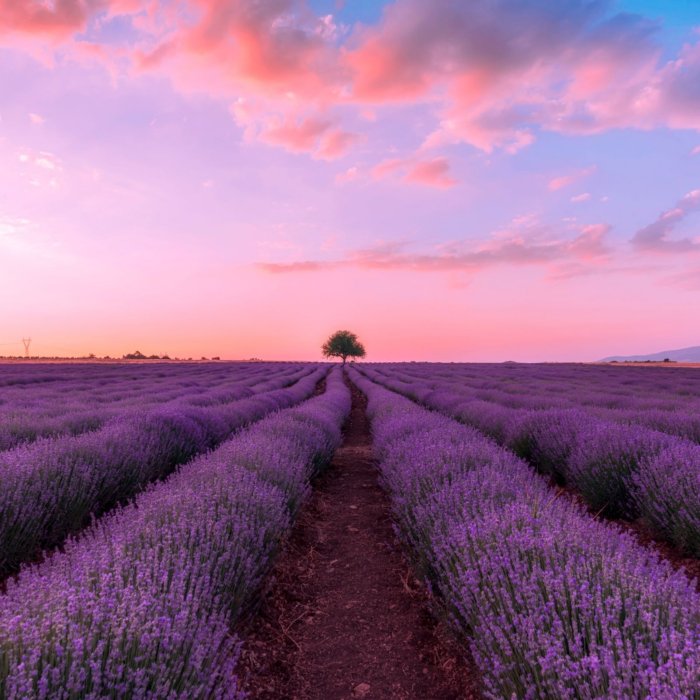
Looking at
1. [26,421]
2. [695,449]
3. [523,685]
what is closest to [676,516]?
[695,449]

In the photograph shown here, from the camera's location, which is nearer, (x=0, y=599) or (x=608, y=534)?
(x=0, y=599)

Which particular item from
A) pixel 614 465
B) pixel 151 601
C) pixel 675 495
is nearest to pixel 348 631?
pixel 151 601

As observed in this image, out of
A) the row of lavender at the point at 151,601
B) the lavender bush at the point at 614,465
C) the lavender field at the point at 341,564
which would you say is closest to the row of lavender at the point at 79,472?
the lavender field at the point at 341,564

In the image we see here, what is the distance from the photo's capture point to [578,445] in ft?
16.8

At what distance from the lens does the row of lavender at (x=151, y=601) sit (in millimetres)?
1285

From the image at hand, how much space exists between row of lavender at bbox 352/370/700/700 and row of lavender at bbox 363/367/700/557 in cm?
122

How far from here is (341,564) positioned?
12.0 ft

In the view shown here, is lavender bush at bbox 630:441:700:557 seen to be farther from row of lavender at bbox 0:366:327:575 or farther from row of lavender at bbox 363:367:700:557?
row of lavender at bbox 0:366:327:575

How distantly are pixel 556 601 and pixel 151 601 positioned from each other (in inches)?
55.7

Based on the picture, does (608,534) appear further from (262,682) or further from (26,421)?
(26,421)

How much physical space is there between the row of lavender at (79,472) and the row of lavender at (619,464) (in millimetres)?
3939

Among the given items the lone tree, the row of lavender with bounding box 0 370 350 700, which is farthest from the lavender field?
the lone tree

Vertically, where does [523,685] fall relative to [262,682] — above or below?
above

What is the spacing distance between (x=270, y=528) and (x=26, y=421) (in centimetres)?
476
